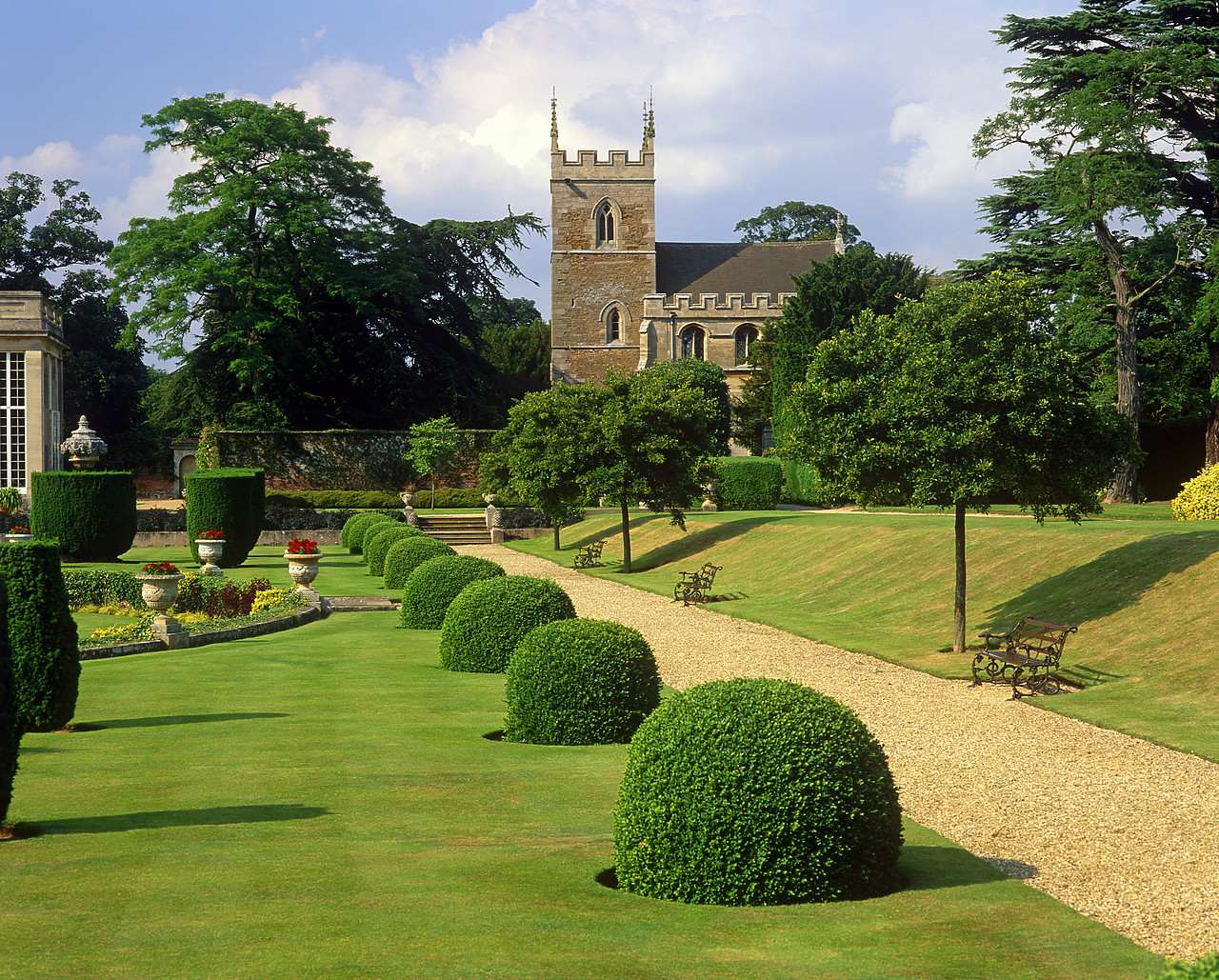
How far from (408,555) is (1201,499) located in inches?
725

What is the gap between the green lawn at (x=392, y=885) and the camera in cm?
460

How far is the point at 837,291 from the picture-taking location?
4650 cm

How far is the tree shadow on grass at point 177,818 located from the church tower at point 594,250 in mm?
58788

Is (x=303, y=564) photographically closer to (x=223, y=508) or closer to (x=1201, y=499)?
(x=223, y=508)

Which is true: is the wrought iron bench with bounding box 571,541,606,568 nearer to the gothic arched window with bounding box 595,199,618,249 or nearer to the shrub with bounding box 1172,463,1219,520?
the shrub with bounding box 1172,463,1219,520

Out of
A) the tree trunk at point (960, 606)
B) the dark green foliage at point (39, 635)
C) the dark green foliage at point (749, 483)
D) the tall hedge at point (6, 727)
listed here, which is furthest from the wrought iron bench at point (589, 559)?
the tall hedge at point (6, 727)

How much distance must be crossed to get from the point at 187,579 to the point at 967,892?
16728 mm

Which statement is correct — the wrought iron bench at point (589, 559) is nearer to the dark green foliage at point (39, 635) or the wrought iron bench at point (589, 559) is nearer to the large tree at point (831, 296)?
the large tree at point (831, 296)

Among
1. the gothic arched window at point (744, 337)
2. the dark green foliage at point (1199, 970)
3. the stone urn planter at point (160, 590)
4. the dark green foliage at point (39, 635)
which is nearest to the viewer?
the dark green foliage at point (1199, 970)

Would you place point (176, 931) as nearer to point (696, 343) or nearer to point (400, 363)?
point (400, 363)

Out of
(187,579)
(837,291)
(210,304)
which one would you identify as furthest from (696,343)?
(187,579)

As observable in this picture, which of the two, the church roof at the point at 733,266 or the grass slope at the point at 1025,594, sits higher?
the church roof at the point at 733,266

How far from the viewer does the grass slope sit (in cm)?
1225

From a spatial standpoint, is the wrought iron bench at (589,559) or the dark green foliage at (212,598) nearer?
the dark green foliage at (212,598)
